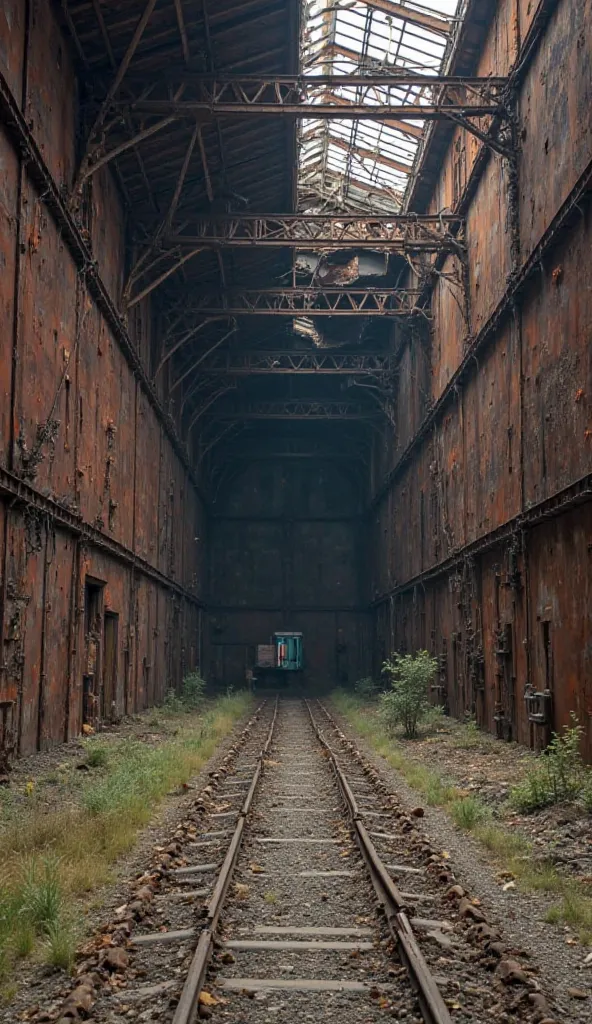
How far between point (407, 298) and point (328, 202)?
14.4 ft

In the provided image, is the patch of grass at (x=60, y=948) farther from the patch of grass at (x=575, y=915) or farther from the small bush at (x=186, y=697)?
the small bush at (x=186, y=697)

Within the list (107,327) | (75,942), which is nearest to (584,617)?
(75,942)

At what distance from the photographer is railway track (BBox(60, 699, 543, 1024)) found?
199 inches

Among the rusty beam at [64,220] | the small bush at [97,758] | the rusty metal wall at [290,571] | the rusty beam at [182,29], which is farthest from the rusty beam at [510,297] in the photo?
the rusty metal wall at [290,571]

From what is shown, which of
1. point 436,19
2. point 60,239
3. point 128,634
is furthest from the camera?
point 128,634

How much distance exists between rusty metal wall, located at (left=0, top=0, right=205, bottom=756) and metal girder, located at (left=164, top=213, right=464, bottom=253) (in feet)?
8.25

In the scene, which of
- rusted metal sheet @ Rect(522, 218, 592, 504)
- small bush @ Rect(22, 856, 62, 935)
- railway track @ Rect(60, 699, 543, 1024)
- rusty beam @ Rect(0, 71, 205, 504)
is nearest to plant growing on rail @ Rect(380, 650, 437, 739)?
rusted metal sheet @ Rect(522, 218, 592, 504)

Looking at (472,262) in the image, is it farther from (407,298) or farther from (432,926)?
(432,926)

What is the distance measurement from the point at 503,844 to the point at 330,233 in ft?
58.0

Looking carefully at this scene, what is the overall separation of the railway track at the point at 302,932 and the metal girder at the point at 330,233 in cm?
1555

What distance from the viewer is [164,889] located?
7520 millimetres

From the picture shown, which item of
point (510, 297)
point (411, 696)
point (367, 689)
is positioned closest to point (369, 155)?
point (510, 297)

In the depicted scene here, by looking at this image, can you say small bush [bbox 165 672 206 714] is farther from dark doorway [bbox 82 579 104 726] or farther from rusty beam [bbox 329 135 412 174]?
rusty beam [bbox 329 135 412 174]

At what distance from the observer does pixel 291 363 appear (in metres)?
34.7
